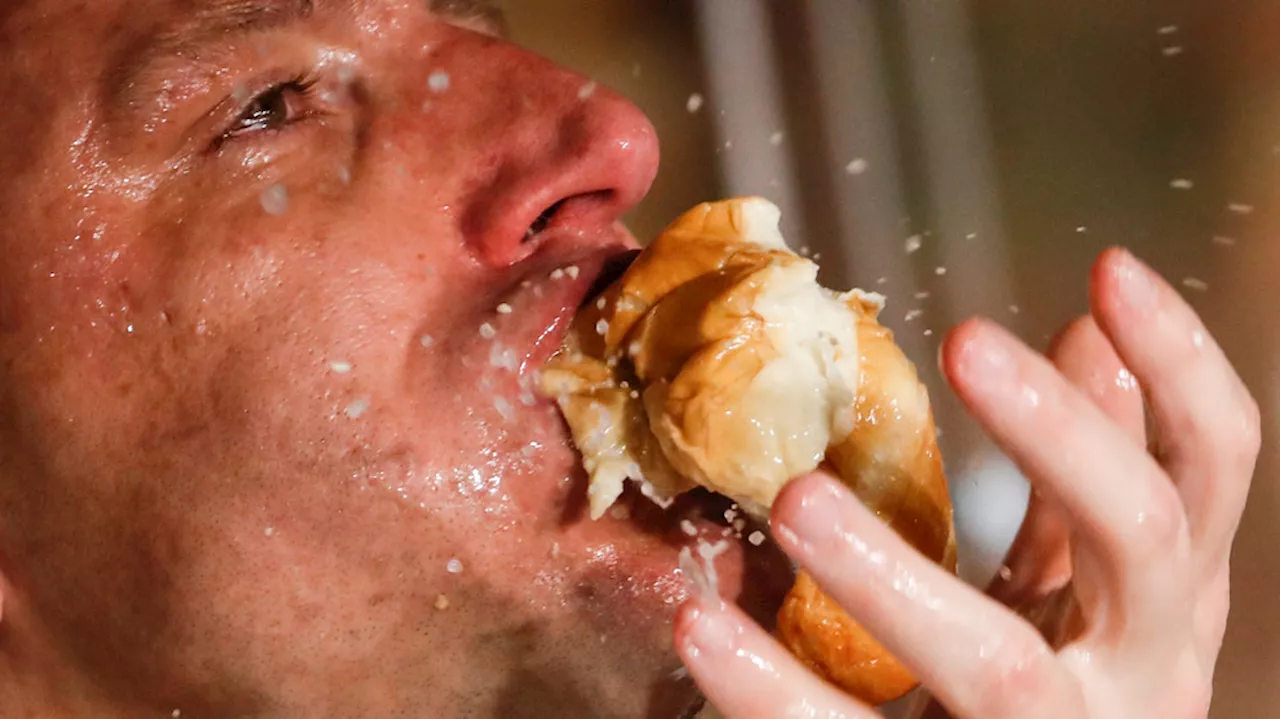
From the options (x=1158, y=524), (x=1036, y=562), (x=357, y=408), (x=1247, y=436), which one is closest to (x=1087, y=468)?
(x=1158, y=524)

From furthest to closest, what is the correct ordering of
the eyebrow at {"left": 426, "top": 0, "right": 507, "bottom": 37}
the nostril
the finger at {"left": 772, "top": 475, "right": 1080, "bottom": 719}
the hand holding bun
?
the eyebrow at {"left": 426, "top": 0, "right": 507, "bottom": 37}
the nostril
the hand holding bun
the finger at {"left": 772, "top": 475, "right": 1080, "bottom": 719}

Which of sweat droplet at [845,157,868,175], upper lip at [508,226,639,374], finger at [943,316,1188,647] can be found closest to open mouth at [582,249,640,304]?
upper lip at [508,226,639,374]

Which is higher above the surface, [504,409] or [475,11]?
[475,11]

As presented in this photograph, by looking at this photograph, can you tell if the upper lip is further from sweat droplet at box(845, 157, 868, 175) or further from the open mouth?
sweat droplet at box(845, 157, 868, 175)

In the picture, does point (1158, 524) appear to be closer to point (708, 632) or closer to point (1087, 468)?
point (1087, 468)

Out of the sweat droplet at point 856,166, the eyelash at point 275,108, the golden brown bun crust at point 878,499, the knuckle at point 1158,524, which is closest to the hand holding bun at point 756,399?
the golden brown bun crust at point 878,499

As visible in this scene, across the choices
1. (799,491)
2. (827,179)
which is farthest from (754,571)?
(827,179)

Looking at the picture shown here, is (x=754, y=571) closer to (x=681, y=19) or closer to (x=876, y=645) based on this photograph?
(x=876, y=645)
